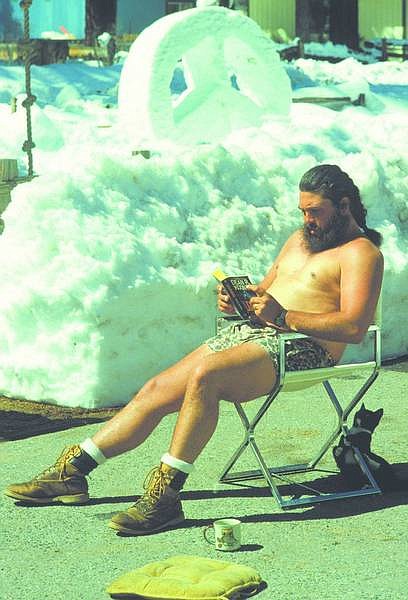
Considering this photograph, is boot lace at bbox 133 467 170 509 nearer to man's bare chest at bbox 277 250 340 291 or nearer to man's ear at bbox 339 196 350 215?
man's bare chest at bbox 277 250 340 291

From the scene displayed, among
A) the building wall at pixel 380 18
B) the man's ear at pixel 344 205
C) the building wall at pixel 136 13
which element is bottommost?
the building wall at pixel 380 18

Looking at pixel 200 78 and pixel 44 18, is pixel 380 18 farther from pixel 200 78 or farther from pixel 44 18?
pixel 200 78

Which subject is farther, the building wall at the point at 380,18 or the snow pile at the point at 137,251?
the building wall at the point at 380,18

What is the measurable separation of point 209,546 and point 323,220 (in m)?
1.42

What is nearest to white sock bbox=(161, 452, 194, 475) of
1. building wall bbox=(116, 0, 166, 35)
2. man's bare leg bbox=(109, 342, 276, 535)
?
man's bare leg bbox=(109, 342, 276, 535)

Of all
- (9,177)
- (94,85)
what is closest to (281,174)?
(9,177)

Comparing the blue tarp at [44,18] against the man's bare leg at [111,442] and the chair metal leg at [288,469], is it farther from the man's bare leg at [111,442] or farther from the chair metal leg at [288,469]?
the man's bare leg at [111,442]

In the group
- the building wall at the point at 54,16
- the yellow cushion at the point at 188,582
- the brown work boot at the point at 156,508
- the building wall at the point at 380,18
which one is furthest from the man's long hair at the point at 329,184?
the building wall at the point at 380,18

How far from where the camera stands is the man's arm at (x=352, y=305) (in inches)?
208

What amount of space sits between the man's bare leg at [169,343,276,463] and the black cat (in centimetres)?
54

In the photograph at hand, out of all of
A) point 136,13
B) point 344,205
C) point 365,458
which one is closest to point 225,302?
point 344,205

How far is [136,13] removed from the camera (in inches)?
1277

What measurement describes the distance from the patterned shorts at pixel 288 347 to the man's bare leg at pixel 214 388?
5 centimetres

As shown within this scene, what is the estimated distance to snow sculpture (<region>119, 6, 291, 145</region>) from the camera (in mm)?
→ 13531
